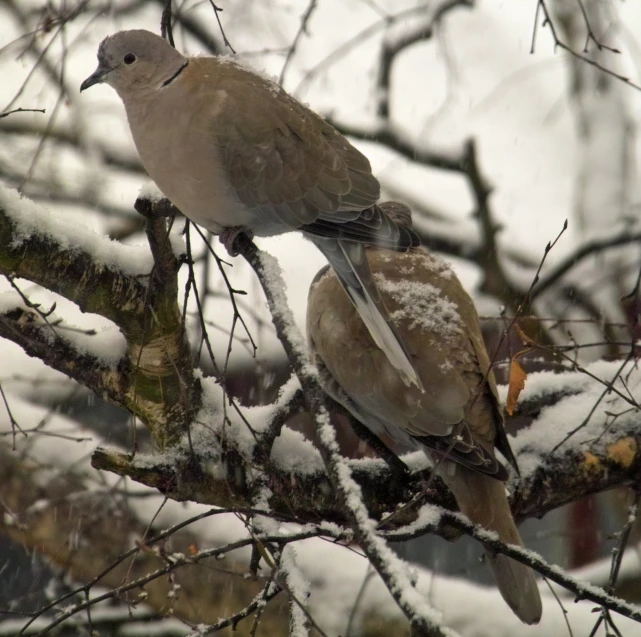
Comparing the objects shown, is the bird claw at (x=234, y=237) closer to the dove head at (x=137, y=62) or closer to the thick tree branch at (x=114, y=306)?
the thick tree branch at (x=114, y=306)

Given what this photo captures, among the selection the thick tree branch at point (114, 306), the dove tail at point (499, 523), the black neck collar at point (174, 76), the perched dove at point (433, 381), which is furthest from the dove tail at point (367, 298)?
the black neck collar at point (174, 76)

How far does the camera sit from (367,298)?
2051 mm

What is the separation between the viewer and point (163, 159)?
1.99m

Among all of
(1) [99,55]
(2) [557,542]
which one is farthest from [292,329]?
(2) [557,542]

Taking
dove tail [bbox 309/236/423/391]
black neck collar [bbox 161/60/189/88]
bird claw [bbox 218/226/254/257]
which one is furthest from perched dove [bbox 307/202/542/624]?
black neck collar [bbox 161/60/189/88]

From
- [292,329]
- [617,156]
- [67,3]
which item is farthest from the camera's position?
[617,156]

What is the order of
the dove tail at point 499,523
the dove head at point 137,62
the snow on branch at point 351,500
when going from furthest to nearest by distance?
the dove head at point 137,62, the dove tail at point 499,523, the snow on branch at point 351,500

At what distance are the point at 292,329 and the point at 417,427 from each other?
3.07ft

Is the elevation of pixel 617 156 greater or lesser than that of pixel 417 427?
greater

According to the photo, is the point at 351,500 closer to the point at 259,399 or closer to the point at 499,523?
the point at 499,523

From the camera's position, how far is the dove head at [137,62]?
207cm

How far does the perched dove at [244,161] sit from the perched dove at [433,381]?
129 millimetres

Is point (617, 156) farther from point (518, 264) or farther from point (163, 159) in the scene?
point (163, 159)

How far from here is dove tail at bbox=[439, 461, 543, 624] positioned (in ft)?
6.45
